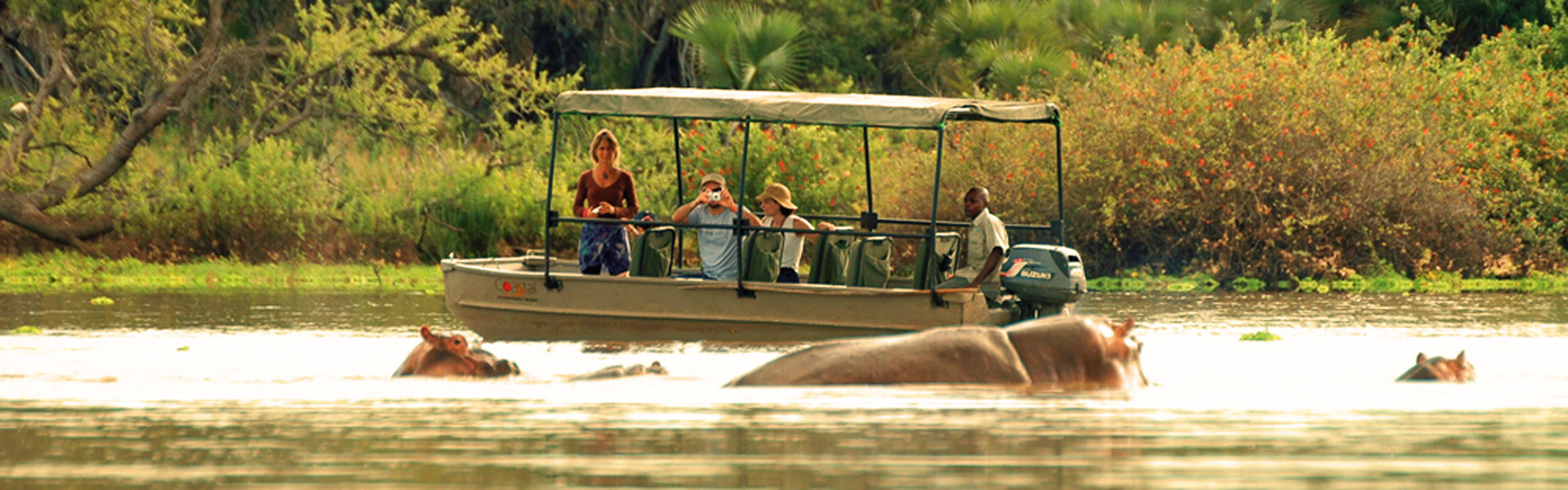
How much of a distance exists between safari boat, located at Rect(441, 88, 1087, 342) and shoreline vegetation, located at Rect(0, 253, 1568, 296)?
708 centimetres

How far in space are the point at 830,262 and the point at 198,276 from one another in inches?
457

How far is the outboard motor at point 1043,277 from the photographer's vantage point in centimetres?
1399

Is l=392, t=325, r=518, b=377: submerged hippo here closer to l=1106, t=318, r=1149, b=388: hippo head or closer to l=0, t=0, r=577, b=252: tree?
l=1106, t=318, r=1149, b=388: hippo head

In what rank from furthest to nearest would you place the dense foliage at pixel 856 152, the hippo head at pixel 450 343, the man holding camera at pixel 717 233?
the dense foliage at pixel 856 152 → the man holding camera at pixel 717 233 → the hippo head at pixel 450 343

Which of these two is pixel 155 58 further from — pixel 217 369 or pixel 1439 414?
pixel 1439 414

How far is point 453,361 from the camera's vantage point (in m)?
12.2

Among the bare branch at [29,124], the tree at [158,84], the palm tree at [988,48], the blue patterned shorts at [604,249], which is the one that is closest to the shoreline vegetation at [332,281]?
the tree at [158,84]

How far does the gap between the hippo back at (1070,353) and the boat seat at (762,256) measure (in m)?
3.63

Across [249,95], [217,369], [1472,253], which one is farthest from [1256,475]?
[249,95]

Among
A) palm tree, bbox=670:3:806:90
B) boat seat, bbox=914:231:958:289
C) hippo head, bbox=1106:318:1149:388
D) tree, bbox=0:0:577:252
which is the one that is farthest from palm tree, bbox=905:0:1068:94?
hippo head, bbox=1106:318:1149:388

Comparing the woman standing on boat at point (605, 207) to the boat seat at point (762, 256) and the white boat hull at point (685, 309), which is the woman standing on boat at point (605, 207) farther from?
the boat seat at point (762, 256)

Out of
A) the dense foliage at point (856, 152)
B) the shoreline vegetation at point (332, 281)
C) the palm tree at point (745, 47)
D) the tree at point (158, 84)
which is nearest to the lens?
the shoreline vegetation at point (332, 281)

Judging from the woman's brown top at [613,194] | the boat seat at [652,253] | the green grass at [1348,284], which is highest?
the woman's brown top at [613,194]

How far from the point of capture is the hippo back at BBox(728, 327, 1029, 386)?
11.2 m
